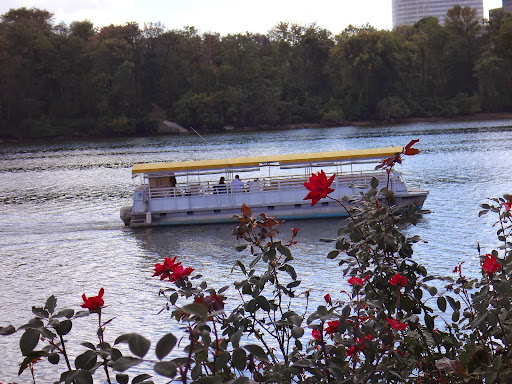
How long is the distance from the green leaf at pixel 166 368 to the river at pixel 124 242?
10331 millimetres

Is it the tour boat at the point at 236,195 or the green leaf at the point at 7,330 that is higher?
the green leaf at the point at 7,330

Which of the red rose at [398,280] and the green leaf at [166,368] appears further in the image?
the red rose at [398,280]

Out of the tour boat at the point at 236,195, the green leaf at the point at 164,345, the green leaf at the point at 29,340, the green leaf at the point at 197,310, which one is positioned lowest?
the tour boat at the point at 236,195

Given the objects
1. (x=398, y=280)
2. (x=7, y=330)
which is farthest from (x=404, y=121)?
(x=7, y=330)

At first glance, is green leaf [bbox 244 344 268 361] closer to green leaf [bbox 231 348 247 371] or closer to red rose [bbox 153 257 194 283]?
green leaf [bbox 231 348 247 371]

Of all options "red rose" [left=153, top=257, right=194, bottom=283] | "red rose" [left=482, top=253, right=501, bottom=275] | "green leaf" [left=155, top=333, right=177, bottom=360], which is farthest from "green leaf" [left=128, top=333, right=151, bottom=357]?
"red rose" [left=482, top=253, right=501, bottom=275]

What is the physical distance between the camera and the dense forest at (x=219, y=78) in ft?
320

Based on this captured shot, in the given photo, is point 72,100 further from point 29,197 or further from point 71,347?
point 71,347

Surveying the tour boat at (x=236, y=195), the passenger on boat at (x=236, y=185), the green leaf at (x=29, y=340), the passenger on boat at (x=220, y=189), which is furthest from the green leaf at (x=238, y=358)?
the passenger on boat at (x=220, y=189)

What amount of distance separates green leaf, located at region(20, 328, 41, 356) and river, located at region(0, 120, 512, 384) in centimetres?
923

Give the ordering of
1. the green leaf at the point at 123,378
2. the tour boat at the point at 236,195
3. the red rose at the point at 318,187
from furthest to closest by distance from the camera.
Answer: the tour boat at the point at 236,195, the red rose at the point at 318,187, the green leaf at the point at 123,378

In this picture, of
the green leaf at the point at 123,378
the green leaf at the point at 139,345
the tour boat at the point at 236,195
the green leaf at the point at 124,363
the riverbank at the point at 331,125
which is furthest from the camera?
the riverbank at the point at 331,125

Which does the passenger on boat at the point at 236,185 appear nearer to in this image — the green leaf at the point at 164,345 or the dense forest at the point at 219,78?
the green leaf at the point at 164,345

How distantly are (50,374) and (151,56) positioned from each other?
94446mm
